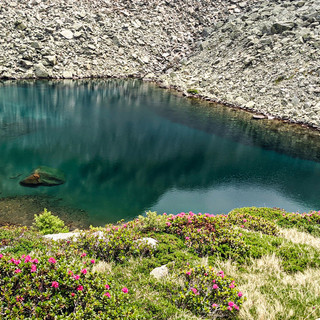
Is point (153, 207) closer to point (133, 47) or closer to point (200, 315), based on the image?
point (200, 315)

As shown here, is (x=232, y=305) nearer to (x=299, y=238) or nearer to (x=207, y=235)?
(x=207, y=235)

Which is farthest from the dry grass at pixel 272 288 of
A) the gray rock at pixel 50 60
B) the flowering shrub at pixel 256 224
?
the gray rock at pixel 50 60

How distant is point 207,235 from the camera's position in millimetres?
10328

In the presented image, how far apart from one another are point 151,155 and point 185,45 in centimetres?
7298

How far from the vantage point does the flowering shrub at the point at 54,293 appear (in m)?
5.18

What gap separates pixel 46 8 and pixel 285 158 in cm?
8686

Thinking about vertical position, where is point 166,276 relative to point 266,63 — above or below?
below

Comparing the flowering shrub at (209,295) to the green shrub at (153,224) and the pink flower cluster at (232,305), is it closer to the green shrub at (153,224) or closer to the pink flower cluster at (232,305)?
the pink flower cluster at (232,305)

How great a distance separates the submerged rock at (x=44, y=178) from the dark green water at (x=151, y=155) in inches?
28.8

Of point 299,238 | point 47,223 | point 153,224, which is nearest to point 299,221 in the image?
point 299,238

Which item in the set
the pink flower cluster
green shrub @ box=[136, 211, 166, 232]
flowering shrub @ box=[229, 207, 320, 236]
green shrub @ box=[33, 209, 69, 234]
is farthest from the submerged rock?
the pink flower cluster

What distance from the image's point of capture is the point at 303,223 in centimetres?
1469

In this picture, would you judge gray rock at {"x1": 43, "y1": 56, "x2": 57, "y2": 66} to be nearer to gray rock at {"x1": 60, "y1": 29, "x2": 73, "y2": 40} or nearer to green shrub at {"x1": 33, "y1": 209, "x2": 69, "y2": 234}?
gray rock at {"x1": 60, "y1": 29, "x2": 73, "y2": 40}

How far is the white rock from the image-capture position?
790 centimetres
